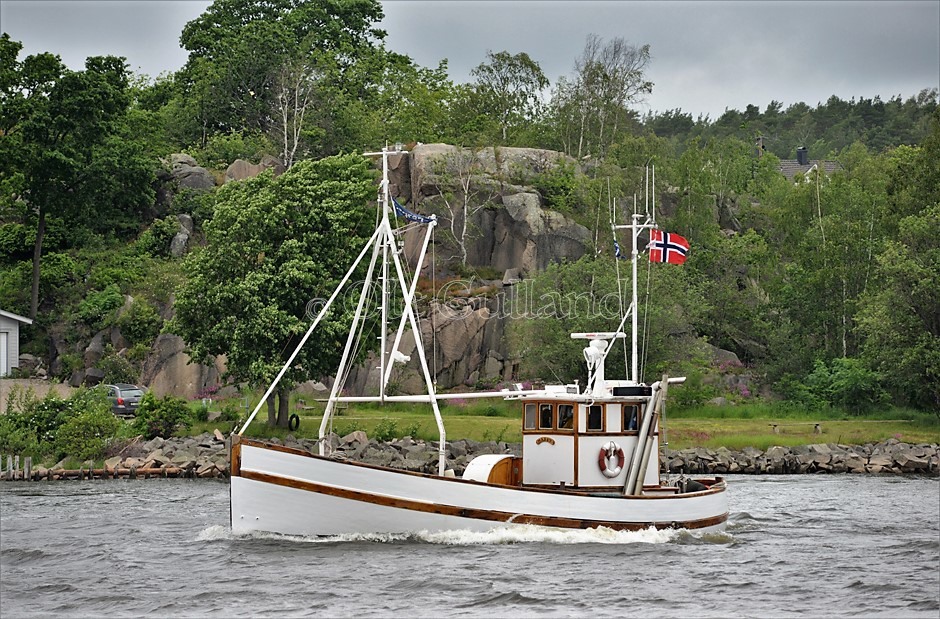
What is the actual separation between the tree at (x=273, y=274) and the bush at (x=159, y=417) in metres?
2.53

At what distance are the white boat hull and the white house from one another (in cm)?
4236

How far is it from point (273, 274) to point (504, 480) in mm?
24316

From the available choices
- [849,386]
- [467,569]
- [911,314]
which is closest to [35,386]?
[849,386]

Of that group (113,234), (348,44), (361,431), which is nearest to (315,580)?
(361,431)

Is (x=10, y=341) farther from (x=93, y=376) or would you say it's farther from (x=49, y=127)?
(x=49, y=127)

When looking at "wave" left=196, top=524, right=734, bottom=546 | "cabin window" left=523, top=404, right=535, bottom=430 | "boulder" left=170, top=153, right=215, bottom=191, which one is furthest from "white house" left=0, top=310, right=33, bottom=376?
"cabin window" left=523, top=404, right=535, bottom=430

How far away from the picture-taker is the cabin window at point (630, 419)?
117 ft

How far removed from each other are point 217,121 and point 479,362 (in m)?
39.9

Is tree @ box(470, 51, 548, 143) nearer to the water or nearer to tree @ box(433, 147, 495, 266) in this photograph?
tree @ box(433, 147, 495, 266)

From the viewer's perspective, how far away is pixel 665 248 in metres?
37.5

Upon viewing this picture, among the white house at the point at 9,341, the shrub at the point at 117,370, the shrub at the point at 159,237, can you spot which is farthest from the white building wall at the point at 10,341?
the shrub at the point at 159,237

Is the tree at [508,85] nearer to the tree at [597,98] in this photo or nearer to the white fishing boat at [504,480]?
the tree at [597,98]

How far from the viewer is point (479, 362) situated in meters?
70.4

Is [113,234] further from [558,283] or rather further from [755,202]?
[755,202]
